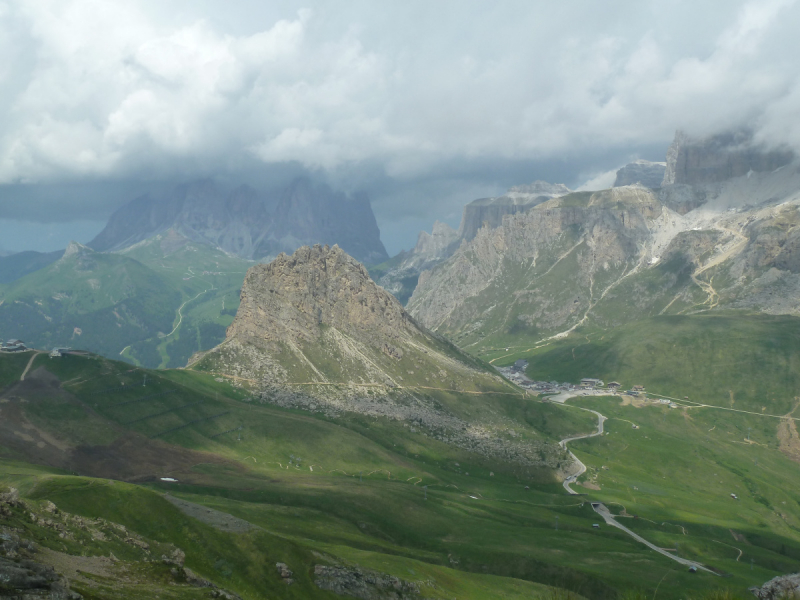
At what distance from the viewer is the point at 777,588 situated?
6656 centimetres

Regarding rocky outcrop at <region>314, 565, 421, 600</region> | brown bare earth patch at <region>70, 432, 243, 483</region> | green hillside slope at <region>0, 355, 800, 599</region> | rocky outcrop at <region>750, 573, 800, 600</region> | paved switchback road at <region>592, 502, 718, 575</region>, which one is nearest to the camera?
rocky outcrop at <region>750, 573, 800, 600</region>

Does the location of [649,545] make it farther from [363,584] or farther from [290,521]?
[363,584]

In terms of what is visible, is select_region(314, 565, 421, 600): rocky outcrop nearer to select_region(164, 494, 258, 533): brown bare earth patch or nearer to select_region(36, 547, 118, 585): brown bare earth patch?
select_region(164, 494, 258, 533): brown bare earth patch

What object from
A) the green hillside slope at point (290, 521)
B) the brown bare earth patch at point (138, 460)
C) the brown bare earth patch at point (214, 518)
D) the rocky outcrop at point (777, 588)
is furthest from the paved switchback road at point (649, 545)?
the brown bare earth patch at point (214, 518)

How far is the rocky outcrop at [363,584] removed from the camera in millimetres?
89125

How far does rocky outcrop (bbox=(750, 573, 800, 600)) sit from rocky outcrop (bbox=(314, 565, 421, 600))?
1883 inches

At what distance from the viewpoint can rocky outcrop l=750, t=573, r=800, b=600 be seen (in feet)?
185

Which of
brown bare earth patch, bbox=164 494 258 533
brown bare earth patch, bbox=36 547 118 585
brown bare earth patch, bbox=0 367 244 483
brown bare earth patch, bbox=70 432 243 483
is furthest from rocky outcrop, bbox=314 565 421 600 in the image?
brown bare earth patch, bbox=70 432 243 483

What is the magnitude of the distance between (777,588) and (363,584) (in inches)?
2133

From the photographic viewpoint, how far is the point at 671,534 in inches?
7283

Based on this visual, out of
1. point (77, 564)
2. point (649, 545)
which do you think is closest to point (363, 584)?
point (77, 564)

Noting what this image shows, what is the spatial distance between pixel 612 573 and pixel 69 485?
113 meters

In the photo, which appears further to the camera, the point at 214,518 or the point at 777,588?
the point at 214,518

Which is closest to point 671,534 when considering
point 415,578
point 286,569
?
point 415,578
